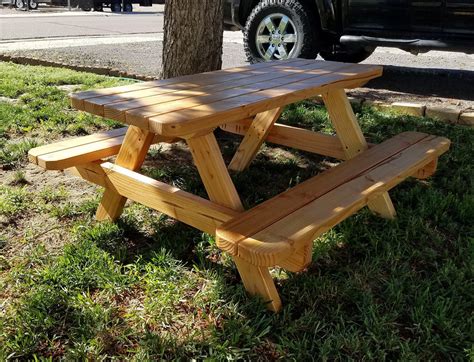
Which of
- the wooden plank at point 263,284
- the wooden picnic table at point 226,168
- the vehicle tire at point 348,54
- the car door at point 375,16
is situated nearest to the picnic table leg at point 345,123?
the wooden picnic table at point 226,168

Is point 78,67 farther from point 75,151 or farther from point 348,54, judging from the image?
point 75,151

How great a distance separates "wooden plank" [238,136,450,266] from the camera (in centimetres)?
171

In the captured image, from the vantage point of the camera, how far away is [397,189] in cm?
318

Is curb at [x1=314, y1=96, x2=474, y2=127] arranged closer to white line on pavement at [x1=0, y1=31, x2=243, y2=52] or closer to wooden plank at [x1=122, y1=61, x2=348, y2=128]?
wooden plank at [x1=122, y1=61, x2=348, y2=128]

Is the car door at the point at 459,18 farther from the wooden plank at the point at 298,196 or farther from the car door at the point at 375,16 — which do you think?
the wooden plank at the point at 298,196

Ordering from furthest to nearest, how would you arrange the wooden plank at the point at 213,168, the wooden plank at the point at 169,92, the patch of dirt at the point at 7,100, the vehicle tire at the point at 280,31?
the vehicle tire at the point at 280,31
the patch of dirt at the point at 7,100
the wooden plank at the point at 213,168
the wooden plank at the point at 169,92

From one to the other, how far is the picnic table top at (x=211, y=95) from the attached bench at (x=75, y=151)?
348mm

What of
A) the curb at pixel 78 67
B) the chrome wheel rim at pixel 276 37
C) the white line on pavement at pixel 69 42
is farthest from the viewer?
the white line on pavement at pixel 69 42

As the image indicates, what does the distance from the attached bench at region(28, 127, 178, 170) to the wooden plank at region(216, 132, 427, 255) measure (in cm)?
94

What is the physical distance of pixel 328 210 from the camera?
6.56 feet

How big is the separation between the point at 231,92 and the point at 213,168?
1.24 ft

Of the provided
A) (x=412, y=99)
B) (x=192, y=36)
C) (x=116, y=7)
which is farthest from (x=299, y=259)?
(x=116, y=7)

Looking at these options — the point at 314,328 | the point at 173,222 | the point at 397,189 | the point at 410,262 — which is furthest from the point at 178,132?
the point at 397,189

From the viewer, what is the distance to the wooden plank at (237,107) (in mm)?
1801
